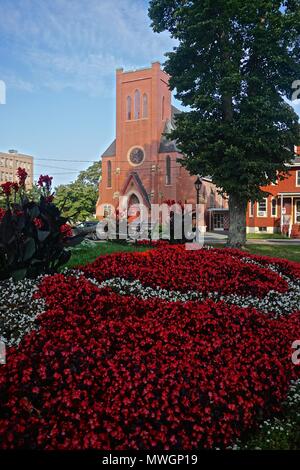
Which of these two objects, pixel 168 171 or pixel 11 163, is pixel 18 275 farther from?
pixel 11 163

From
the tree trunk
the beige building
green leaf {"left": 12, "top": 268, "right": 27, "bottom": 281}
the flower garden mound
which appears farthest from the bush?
the beige building

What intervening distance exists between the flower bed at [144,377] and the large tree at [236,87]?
12.9 m

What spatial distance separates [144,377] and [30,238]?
4102 millimetres

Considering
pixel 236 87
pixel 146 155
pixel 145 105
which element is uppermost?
pixel 145 105

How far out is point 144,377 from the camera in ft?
10.1

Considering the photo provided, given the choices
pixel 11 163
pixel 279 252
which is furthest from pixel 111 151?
pixel 11 163

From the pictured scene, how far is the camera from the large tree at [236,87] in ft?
53.6

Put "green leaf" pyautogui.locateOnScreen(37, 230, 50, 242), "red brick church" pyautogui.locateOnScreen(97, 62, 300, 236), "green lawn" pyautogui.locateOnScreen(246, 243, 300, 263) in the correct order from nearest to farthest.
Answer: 1. "green leaf" pyautogui.locateOnScreen(37, 230, 50, 242)
2. "green lawn" pyautogui.locateOnScreen(246, 243, 300, 263)
3. "red brick church" pyautogui.locateOnScreen(97, 62, 300, 236)

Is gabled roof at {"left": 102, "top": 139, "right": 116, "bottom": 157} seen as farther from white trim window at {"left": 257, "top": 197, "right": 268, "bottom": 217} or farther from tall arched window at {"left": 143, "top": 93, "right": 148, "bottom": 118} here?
white trim window at {"left": 257, "top": 197, "right": 268, "bottom": 217}

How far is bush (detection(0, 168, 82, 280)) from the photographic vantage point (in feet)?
21.2

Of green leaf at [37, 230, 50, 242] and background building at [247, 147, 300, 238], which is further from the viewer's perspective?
background building at [247, 147, 300, 238]

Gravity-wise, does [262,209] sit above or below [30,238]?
above

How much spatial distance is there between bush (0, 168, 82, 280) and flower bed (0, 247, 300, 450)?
7.91 ft
